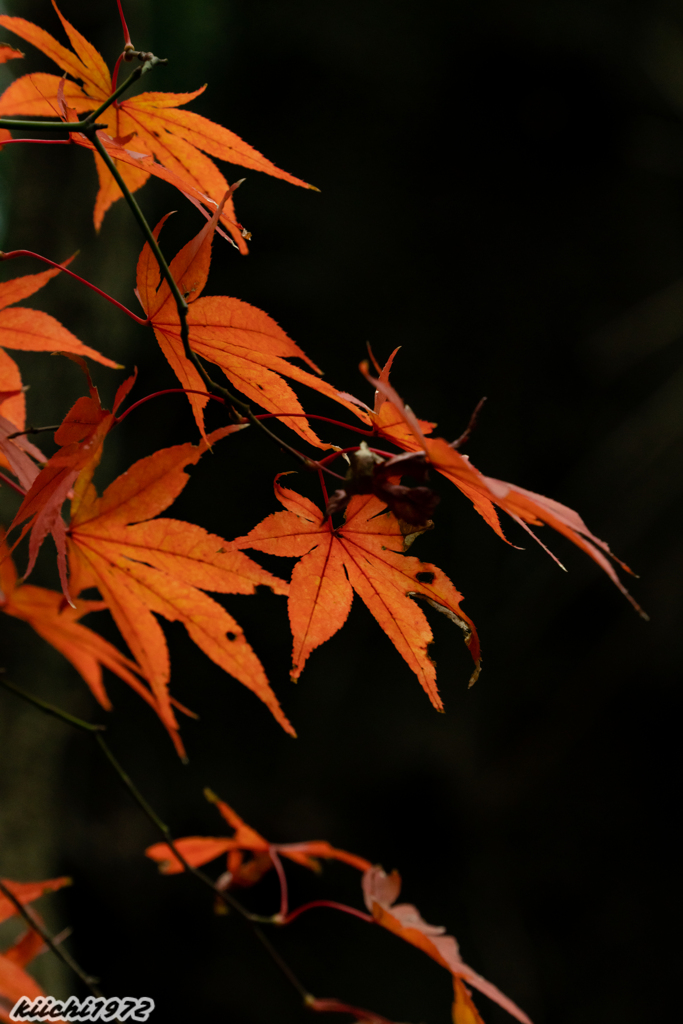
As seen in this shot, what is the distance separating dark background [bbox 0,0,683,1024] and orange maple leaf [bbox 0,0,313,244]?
1.11 metres

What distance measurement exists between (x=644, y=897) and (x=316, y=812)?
0.89m

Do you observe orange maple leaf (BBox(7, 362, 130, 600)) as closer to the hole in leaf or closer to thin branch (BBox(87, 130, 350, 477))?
thin branch (BBox(87, 130, 350, 477))

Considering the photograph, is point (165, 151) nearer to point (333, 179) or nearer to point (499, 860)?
point (333, 179)

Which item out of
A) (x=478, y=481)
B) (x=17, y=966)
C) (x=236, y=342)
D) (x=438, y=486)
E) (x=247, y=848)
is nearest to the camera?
(x=478, y=481)

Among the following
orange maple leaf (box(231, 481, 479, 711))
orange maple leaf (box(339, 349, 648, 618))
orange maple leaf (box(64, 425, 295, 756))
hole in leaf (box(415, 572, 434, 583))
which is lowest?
orange maple leaf (box(64, 425, 295, 756))

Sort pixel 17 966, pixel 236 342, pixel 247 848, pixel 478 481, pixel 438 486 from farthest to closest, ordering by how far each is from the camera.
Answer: pixel 438 486
pixel 247 848
pixel 17 966
pixel 236 342
pixel 478 481

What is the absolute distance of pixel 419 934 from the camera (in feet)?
1.17

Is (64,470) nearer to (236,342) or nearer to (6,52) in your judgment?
(236,342)

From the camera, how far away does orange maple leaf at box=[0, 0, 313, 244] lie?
35cm

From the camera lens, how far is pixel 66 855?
152cm

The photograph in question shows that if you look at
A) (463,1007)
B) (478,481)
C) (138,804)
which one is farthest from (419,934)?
(478,481)

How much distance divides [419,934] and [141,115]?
522 mm

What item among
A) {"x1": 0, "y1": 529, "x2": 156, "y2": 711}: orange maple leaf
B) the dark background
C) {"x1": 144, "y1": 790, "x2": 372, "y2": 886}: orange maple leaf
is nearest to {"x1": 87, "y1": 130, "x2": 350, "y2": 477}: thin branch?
{"x1": 0, "y1": 529, "x2": 156, "y2": 711}: orange maple leaf

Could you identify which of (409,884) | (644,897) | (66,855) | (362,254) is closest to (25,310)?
(362,254)
